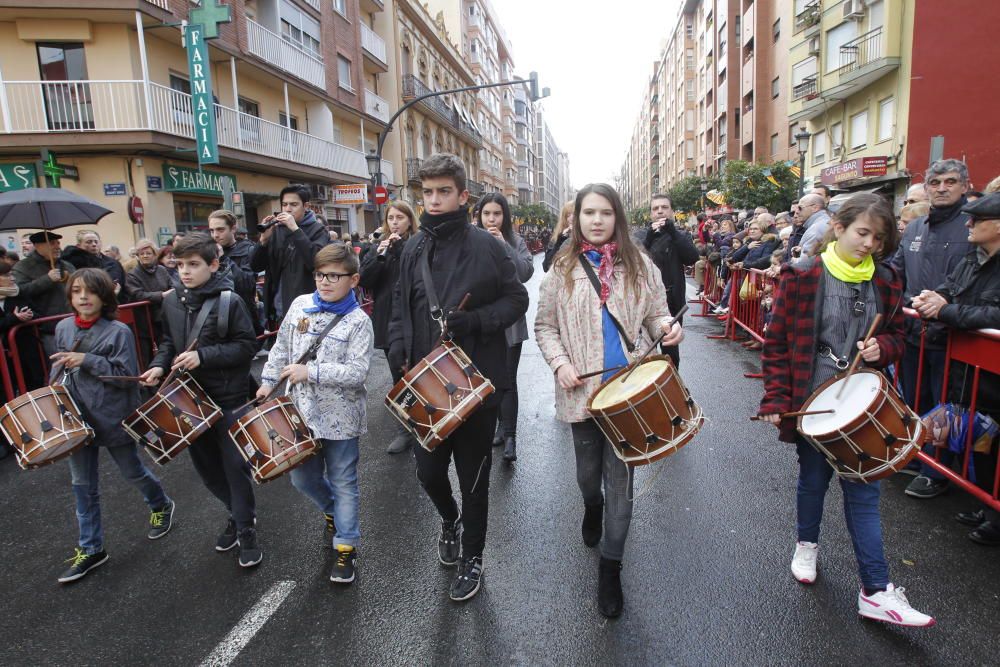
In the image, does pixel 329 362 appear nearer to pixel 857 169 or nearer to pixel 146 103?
pixel 146 103

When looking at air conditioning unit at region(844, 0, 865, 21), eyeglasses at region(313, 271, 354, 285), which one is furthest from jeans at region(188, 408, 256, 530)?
air conditioning unit at region(844, 0, 865, 21)

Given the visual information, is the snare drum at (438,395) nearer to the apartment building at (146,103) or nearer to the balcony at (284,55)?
the apartment building at (146,103)

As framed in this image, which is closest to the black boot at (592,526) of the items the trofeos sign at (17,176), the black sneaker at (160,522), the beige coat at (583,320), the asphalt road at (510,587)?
the asphalt road at (510,587)

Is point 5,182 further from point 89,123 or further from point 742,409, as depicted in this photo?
point 742,409

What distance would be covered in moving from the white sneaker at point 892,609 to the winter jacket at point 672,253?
3.18 meters

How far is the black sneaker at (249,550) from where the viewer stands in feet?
10.9

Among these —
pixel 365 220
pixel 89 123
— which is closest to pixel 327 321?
pixel 89 123

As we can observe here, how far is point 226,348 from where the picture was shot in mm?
3322

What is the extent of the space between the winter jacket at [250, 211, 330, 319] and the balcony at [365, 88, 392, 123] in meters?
24.9

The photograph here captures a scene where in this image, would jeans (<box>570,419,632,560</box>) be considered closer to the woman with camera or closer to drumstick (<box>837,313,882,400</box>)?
drumstick (<box>837,313,882,400</box>)

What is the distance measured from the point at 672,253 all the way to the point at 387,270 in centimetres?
257

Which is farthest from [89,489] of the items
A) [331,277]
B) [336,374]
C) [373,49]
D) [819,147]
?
[819,147]

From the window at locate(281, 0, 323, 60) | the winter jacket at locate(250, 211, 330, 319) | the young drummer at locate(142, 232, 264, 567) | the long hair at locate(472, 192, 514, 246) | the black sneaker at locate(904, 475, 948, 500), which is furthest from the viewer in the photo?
the window at locate(281, 0, 323, 60)

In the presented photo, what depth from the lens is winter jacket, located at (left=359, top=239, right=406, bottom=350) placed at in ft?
15.4
